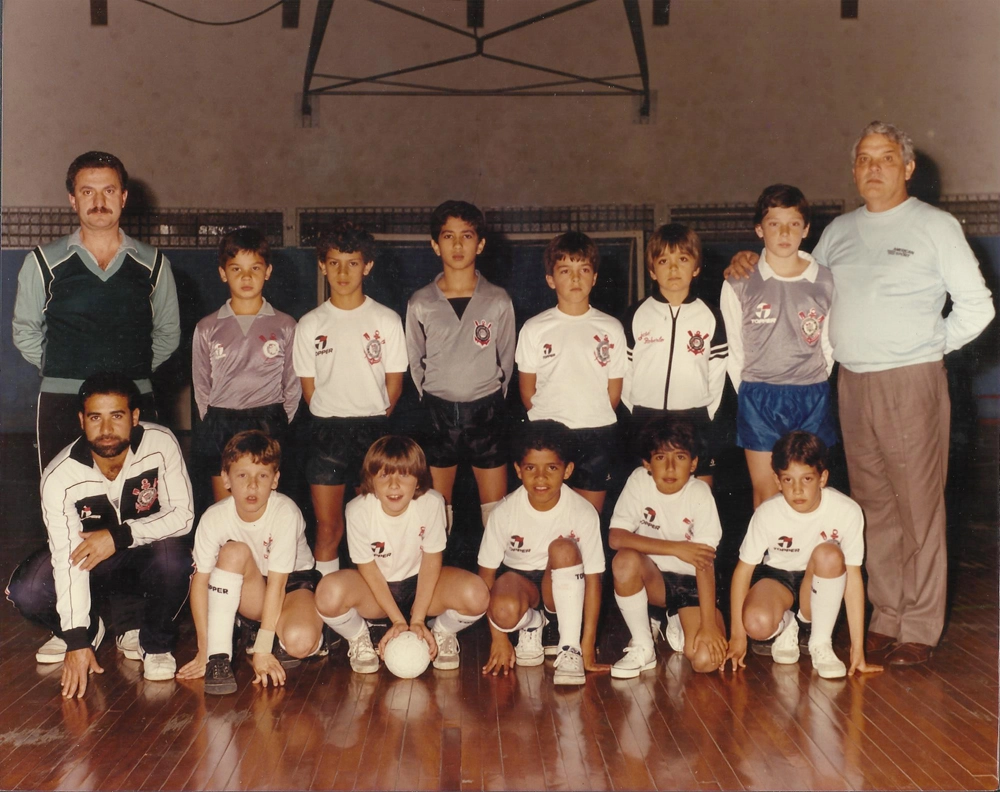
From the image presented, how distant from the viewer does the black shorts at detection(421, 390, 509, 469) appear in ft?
11.6

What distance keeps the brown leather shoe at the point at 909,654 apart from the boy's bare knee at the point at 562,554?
1.10 m

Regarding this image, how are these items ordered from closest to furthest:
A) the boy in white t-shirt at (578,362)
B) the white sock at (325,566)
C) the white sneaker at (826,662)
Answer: the white sneaker at (826,662)
the boy in white t-shirt at (578,362)
the white sock at (325,566)

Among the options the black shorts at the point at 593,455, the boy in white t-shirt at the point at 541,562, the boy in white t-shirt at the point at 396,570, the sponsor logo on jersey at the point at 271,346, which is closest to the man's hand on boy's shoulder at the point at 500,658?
the boy in white t-shirt at the point at 541,562

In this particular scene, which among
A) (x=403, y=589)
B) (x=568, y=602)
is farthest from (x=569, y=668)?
(x=403, y=589)

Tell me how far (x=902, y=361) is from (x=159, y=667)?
103 inches

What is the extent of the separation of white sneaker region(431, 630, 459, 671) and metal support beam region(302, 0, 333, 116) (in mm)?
5228

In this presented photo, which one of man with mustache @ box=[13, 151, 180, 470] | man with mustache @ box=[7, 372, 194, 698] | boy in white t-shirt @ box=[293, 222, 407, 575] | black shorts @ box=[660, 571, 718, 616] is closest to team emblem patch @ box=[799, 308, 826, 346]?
black shorts @ box=[660, 571, 718, 616]

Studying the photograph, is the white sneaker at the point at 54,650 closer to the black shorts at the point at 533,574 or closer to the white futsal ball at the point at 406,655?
the white futsal ball at the point at 406,655

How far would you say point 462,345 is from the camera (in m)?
3.53

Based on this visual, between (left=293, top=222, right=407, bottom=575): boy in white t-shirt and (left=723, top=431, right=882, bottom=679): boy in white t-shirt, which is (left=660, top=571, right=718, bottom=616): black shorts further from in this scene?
(left=293, top=222, right=407, bottom=575): boy in white t-shirt

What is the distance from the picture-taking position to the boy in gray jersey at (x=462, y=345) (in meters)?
3.52

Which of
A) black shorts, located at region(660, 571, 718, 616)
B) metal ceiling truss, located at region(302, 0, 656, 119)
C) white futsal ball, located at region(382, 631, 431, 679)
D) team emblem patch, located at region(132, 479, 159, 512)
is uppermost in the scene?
metal ceiling truss, located at region(302, 0, 656, 119)

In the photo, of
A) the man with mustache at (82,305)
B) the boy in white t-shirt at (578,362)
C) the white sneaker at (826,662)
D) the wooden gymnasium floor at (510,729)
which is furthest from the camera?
the boy in white t-shirt at (578,362)

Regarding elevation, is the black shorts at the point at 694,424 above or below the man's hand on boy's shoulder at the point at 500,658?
above
